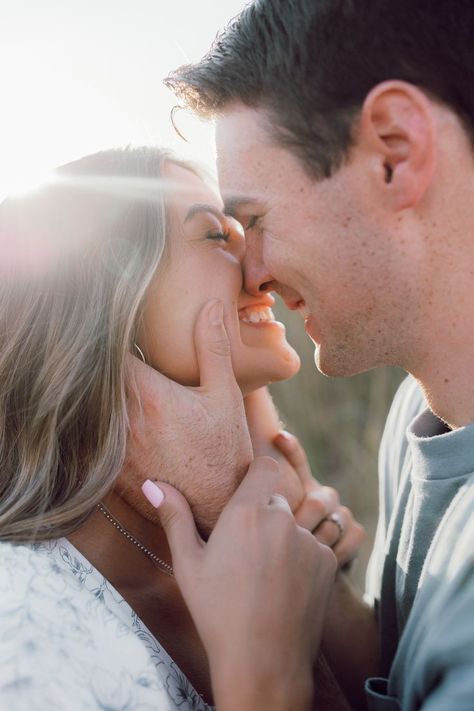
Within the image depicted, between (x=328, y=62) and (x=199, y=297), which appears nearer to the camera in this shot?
(x=328, y=62)

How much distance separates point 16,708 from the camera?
157 centimetres

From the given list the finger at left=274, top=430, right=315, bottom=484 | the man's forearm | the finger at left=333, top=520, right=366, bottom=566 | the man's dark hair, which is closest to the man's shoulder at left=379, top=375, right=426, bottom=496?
the finger at left=333, top=520, right=366, bottom=566

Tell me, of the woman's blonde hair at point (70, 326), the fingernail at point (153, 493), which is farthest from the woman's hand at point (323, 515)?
the woman's blonde hair at point (70, 326)

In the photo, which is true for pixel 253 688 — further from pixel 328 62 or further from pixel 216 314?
pixel 328 62

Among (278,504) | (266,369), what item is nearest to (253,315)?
(266,369)

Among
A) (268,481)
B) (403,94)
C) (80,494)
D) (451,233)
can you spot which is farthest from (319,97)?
(80,494)

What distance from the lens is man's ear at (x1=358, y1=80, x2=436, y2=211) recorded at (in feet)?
6.06

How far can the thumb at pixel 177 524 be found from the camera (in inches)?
76.4

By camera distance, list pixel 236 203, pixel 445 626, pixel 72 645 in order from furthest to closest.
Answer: pixel 236 203
pixel 72 645
pixel 445 626

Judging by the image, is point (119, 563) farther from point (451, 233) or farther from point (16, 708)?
point (451, 233)

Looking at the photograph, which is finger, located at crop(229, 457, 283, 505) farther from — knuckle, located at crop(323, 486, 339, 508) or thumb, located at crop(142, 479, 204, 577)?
knuckle, located at crop(323, 486, 339, 508)

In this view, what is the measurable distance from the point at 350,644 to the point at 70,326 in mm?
1314

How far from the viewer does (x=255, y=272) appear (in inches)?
96.2

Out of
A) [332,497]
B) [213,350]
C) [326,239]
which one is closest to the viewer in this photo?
[326,239]
